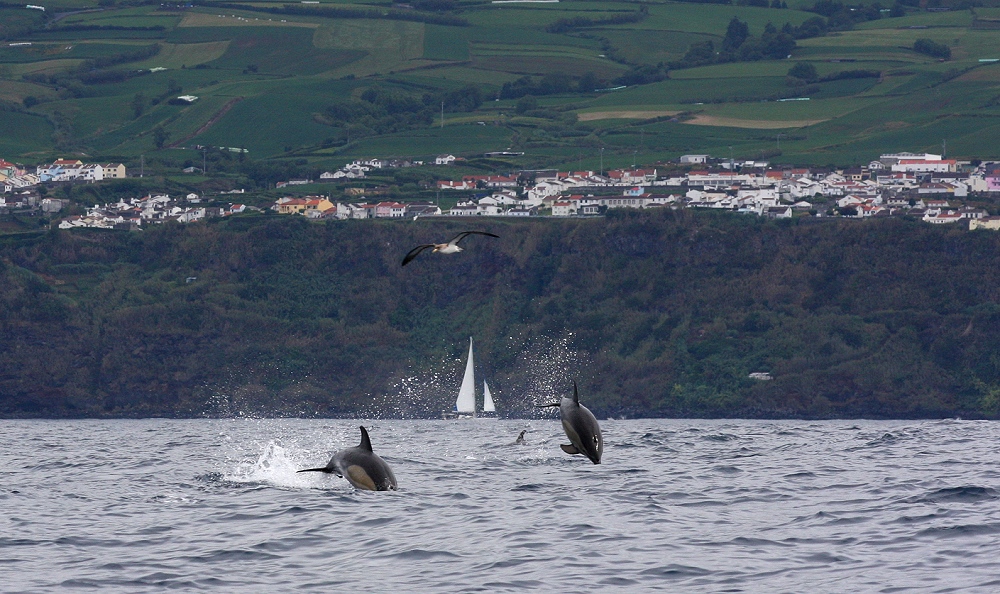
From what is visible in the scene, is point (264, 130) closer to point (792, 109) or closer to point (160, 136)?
point (160, 136)

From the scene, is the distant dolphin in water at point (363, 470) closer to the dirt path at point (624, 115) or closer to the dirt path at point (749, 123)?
the dirt path at point (749, 123)

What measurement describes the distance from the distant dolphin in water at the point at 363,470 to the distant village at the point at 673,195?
402ft

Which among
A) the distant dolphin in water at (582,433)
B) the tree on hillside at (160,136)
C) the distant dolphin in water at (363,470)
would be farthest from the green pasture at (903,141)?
the distant dolphin in water at (363,470)

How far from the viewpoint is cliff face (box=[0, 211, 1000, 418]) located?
115312 millimetres

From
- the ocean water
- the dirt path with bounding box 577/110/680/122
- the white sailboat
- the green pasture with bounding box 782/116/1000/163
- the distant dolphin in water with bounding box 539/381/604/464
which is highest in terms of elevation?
the dirt path with bounding box 577/110/680/122

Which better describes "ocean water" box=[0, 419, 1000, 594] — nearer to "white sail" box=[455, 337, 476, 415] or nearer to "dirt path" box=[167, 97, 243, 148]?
"white sail" box=[455, 337, 476, 415]

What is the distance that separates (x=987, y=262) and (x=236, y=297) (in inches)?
2734

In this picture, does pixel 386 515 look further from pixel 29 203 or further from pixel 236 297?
pixel 29 203

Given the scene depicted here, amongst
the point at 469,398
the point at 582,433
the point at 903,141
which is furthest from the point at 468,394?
the point at 582,433

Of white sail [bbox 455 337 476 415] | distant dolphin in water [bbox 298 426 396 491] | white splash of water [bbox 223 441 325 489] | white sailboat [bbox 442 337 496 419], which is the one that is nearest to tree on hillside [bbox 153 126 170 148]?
white sailboat [bbox 442 337 496 419]

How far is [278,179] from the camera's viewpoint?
16875 centimetres

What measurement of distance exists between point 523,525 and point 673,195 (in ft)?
415

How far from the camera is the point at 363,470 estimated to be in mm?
17891

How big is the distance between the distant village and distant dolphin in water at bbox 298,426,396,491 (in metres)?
122
